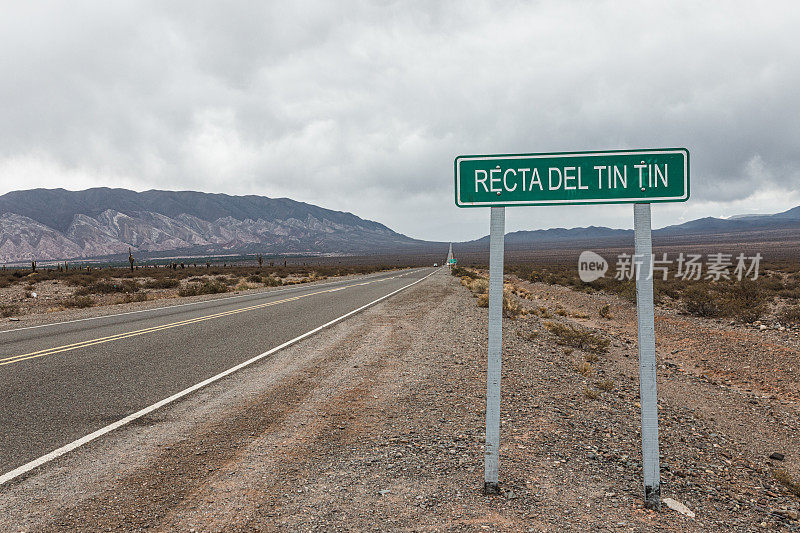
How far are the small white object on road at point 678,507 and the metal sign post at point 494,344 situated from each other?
1.38 meters

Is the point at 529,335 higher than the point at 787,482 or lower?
higher

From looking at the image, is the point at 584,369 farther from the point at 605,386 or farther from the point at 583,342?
the point at 583,342

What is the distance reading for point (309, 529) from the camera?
309cm

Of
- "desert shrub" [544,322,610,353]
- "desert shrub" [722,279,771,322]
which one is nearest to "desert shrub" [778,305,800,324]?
"desert shrub" [722,279,771,322]

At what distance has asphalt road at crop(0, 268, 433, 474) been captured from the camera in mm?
5016

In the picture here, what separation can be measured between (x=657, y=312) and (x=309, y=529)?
2013 centimetres

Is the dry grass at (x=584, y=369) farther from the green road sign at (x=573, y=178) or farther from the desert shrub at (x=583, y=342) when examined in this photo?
the green road sign at (x=573, y=178)

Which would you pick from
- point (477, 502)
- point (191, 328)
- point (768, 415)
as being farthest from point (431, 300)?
point (477, 502)

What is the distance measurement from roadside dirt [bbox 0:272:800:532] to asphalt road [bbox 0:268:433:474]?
67 centimetres

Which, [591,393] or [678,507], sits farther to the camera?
[591,393]

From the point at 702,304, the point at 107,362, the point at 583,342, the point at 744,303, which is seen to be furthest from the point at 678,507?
the point at 702,304

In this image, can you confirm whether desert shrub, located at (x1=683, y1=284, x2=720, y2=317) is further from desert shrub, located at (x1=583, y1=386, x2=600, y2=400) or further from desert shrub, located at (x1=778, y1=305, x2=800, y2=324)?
desert shrub, located at (x1=583, y1=386, x2=600, y2=400)

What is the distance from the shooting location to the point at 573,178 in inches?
132

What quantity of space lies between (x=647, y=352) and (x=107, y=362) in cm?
830
